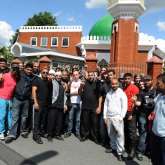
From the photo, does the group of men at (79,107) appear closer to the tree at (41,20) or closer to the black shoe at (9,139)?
Result: the black shoe at (9,139)

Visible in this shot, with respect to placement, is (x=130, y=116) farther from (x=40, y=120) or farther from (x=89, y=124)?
(x=40, y=120)

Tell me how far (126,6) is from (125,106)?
72.4 ft

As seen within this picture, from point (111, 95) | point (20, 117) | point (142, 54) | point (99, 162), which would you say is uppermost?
point (142, 54)

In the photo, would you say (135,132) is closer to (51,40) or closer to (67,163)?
(67,163)

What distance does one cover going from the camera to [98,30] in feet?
163

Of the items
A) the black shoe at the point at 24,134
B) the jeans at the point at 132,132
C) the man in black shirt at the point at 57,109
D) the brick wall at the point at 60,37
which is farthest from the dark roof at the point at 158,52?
the jeans at the point at 132,132

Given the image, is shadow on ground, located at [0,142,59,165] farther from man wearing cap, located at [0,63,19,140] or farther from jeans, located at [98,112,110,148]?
jeans, located at [98,112,110,148]

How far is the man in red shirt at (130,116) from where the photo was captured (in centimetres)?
830

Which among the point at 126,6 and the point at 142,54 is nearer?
the point at 126,6

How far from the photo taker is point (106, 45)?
142 feet

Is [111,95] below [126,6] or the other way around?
below

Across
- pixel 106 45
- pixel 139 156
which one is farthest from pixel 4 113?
pixel 106 45

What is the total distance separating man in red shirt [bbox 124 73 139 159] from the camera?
830 cm

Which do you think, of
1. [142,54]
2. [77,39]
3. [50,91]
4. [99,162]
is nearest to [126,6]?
[142,54]
